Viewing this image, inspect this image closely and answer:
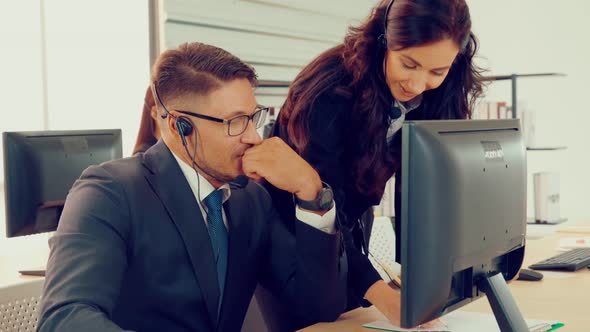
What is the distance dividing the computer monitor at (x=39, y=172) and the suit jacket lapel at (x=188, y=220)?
1.01 meters

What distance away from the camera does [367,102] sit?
176cm

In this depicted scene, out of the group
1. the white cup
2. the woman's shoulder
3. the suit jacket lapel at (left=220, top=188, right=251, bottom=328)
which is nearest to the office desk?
the suit jacket lapel at (left=220, top=188, right=251, bottom=328)

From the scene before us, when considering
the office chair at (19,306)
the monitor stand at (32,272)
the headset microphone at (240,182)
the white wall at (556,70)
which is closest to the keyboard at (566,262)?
the headset microphone at (240,182)

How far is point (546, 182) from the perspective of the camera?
13.5 feet

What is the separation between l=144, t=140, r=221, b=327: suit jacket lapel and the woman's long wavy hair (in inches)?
12.9

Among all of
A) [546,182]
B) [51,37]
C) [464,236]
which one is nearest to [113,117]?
[51,37]

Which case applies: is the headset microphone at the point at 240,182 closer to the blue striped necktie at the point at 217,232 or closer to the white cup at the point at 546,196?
the blue striped necktie at the point at 217,232

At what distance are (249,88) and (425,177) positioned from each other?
556 millimetres

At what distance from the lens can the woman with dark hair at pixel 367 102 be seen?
5.45ft

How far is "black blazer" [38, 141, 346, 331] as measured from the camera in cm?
127

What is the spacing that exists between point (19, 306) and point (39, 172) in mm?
838

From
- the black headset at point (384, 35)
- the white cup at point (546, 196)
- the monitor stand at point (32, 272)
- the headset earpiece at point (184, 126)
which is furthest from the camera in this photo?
the white cup at point (546, 196)

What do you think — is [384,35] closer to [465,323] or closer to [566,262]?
[465,323]

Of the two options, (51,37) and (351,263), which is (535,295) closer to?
(351,263)
